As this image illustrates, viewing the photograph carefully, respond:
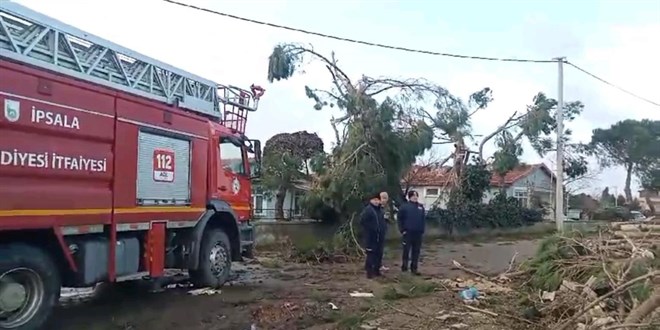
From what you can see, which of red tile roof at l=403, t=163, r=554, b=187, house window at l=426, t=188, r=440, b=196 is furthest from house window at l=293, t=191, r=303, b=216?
house window at l=426, t=188, r=440, b=196

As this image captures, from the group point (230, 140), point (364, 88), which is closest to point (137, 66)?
point (230, 140)

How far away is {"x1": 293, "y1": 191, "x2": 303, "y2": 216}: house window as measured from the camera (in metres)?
20.2

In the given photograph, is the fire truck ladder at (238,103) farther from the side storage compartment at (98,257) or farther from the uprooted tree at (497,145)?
the uprooted tree at (497,145)

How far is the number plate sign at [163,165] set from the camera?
9.19 m

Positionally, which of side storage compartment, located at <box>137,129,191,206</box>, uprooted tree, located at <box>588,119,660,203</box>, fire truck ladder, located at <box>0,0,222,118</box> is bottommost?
side storage compartment, located at <box>137,129,191,206</box>

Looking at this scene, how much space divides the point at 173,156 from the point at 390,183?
35.7ft

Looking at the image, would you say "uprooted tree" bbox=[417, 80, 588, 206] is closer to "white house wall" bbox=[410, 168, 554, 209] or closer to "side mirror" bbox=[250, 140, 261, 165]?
"white house wall" bbox=[410, 168, 554, 209]

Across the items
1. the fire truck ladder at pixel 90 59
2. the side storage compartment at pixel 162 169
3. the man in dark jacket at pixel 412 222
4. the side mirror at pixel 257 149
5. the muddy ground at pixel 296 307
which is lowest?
the muddy ground at pixel 296 307

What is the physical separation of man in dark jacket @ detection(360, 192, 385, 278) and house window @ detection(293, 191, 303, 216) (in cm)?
772

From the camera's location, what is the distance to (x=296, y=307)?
29.5 ft

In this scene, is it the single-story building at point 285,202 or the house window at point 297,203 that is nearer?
the house window at point 297,203

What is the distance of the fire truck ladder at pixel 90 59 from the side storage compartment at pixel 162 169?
61 centimetres

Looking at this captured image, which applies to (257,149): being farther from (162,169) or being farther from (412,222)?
(412,222)

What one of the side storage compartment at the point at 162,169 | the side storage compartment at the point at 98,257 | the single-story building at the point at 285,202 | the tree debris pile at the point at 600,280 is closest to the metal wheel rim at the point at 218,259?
the side storage compartment at the point at 162,169
